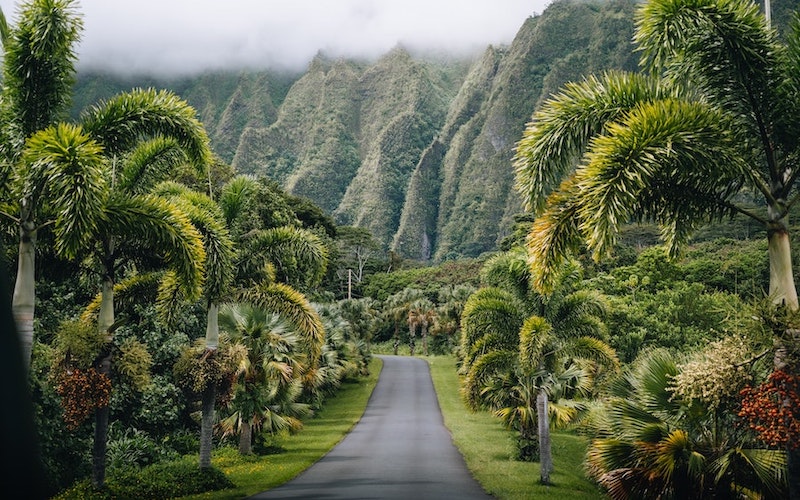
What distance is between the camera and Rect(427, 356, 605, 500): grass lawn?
715 inches

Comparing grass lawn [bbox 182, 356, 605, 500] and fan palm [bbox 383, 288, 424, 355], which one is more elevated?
fan palm [bbox 383, 288, 424, 355]

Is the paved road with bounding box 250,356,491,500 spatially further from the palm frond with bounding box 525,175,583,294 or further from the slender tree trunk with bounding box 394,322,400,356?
the slender tree trunk with bounding box 394,322,400,356

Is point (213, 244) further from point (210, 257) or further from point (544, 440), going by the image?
point (544, 440)

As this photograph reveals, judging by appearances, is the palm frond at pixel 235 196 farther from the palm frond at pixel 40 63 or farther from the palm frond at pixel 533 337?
the palm frond at pixel 533 337

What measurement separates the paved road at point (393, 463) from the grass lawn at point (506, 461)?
479mm

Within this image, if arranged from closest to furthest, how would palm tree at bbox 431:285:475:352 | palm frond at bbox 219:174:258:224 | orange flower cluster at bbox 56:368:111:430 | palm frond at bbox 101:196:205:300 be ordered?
palm frond at bbox 101:196:205:300 → orange flower cluster at bbox 56:368:111:430 → palm frond at bbox 219:174:258:224 → palm tree at bbox 431:285:475:352

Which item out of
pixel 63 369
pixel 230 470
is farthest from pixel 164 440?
pixel 63 369

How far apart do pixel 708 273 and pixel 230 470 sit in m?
39.4

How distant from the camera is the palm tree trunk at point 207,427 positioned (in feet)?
58.0

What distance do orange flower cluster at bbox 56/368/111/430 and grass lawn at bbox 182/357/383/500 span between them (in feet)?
9.65

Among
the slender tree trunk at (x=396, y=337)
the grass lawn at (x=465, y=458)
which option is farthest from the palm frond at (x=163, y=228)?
the slender tree trunk at (x=396, y=337)

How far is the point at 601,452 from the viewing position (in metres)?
12.1

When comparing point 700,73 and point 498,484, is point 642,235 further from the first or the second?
point 700,73

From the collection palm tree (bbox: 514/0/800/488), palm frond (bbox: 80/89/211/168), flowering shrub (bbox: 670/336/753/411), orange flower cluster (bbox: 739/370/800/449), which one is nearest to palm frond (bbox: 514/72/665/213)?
palm tree (bbox: 514/0/800/488)
